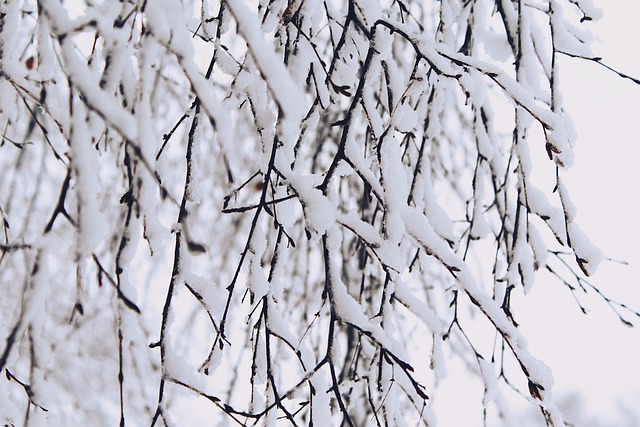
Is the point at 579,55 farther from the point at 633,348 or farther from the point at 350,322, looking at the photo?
the point at 633,348

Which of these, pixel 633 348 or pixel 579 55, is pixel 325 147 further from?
pixel 633 348

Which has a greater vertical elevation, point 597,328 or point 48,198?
point 597,328

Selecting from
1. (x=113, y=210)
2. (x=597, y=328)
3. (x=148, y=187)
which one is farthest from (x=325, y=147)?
(x=597, y=328)

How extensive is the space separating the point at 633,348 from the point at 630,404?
3.55 meters

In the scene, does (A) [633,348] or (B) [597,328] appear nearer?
(B) [597,328]

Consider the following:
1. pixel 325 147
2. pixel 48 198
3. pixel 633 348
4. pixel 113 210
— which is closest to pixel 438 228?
pixel 325 147

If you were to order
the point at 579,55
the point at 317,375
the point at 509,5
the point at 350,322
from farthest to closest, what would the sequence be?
the point at 509,5 < the point at 579,55 < the point at 317,375 < the point at 350,322

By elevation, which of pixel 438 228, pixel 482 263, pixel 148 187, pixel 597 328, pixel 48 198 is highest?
pixel 597 328

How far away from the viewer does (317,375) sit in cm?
108

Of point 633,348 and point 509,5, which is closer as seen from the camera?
point 509,5

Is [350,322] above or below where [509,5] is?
below

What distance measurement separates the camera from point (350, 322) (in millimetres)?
952

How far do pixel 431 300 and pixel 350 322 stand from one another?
1.90 meters

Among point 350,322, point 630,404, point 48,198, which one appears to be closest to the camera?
point 350,322
